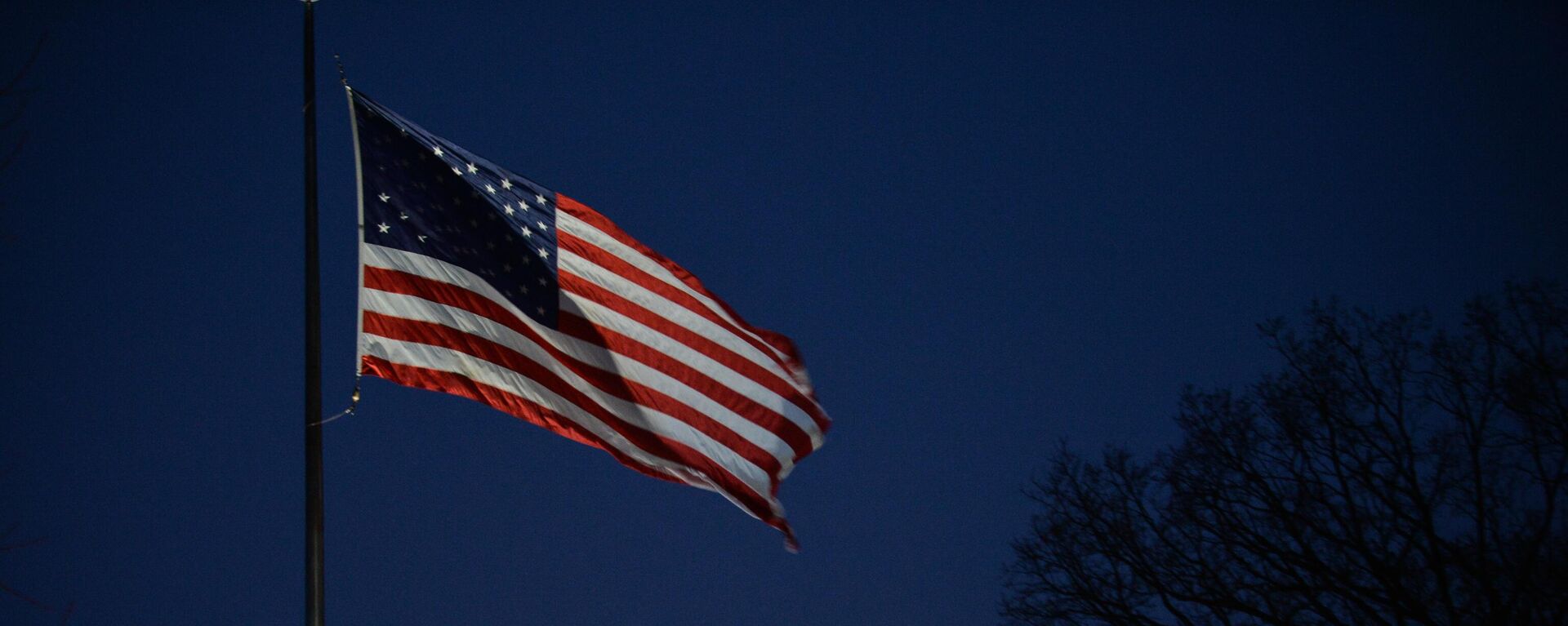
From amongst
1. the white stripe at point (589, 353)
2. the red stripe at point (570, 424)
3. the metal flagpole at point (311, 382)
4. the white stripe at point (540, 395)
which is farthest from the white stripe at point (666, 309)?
the metal flagpole at point (311, 382)

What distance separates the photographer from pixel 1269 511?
69.2 ft

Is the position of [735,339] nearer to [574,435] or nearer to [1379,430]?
[574,435]

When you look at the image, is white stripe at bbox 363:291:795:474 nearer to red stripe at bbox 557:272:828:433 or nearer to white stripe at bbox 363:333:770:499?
white stripe at bbox 363:333:770:499

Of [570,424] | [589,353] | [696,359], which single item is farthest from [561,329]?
[696,359]

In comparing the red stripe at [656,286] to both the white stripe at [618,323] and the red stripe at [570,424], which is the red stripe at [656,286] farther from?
the red stripe at [570,424]

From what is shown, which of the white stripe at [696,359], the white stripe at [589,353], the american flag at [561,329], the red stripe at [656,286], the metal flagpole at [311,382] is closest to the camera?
the metal flagpole at [311,382]

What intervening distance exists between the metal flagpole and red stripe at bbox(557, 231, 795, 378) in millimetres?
2403

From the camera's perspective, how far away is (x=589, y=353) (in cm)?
951

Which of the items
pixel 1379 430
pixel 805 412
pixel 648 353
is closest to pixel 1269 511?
pixel 1379 430

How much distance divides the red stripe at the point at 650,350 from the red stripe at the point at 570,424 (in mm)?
496

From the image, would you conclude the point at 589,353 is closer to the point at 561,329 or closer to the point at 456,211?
the point at 561,329

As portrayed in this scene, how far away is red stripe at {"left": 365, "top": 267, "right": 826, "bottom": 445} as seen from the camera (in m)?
8.65

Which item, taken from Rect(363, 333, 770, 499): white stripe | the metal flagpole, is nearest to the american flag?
Rect(363, 333, 770, 499): white stripe

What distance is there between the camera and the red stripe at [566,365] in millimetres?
8469
